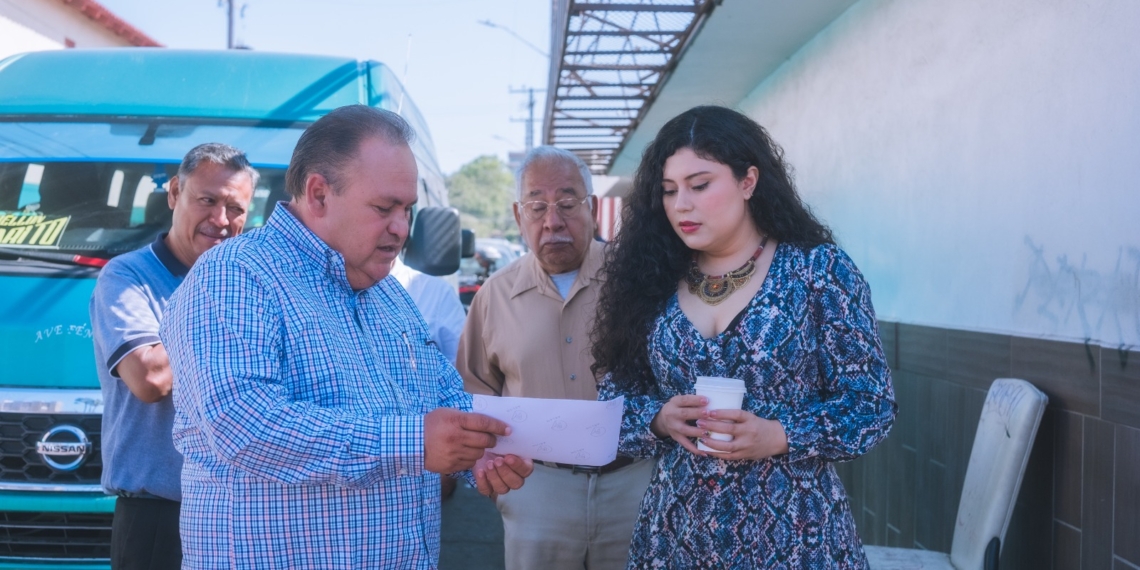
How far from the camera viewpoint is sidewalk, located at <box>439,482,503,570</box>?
19.2 feet

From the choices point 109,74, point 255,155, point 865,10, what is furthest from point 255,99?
point 865,10

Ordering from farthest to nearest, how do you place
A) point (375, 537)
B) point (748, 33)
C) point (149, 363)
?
point (748, 33) < point (149, 363) < point (375, 537)

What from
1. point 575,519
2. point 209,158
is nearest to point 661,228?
point 575,519

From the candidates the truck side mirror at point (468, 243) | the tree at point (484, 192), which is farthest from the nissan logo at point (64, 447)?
the tree at point (484, 192)

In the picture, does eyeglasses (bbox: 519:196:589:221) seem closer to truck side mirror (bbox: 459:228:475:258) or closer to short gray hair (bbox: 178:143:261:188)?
short gray hair (bbox: 178:143:261:188)

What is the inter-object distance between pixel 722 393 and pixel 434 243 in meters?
2.92

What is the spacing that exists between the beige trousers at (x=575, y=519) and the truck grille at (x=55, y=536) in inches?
77.1

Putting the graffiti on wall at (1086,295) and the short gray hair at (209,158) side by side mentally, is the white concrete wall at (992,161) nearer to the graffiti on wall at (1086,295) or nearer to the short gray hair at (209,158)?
the graffiti on wall at (1086,295)

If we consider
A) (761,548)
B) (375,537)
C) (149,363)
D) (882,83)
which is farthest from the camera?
(882,83)

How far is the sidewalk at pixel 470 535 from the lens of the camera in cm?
584

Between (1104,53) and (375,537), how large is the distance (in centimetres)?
263

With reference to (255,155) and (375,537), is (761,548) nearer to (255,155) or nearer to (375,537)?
(375,537)

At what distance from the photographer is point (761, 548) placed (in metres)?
2.30

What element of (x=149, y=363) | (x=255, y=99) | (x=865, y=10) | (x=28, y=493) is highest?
(x=865, y=10)
